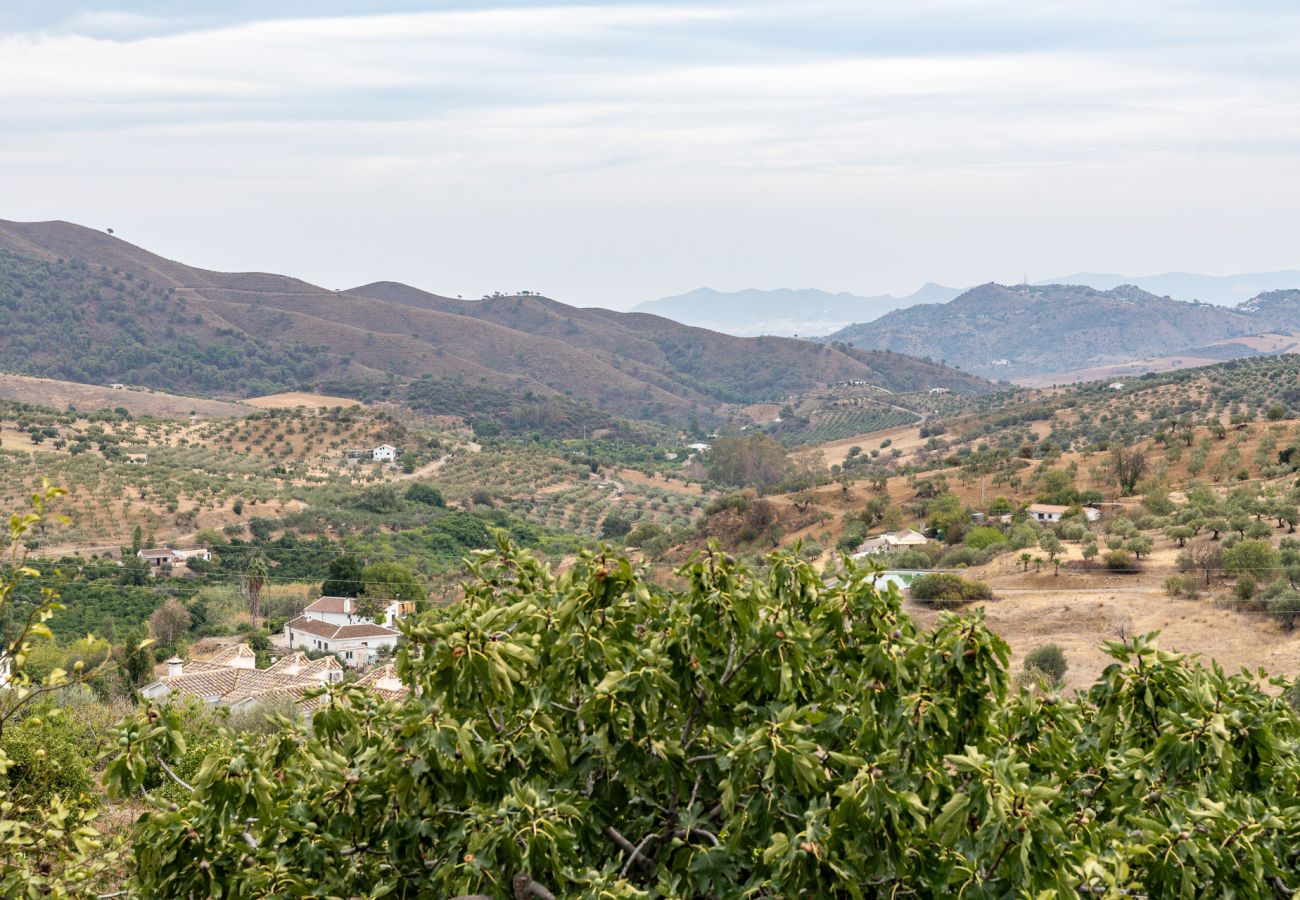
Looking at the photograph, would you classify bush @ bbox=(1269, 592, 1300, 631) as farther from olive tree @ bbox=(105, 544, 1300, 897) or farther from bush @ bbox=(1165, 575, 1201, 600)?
olive tree @ bbox=(105, 544, 1300, 897)

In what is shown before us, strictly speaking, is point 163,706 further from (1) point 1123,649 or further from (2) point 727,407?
(2) point 727,407

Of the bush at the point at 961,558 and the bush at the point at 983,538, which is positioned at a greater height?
Result: the bush at the point at 983,538

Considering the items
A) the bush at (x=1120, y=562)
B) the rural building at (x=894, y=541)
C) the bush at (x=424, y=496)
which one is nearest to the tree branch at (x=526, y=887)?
the bush at (x=1120, y=562)

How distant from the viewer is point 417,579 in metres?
41.1

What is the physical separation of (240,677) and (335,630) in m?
7.97

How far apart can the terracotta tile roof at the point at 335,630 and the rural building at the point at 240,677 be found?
3179mm

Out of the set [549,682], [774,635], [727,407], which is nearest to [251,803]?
[549,682]

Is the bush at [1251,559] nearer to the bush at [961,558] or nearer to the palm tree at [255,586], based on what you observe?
the bush at [961,558]

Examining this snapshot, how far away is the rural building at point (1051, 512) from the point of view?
3716 cm

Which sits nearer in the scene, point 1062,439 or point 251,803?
point 251,803

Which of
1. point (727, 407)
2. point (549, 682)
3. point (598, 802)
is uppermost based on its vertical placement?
point (549, 682)

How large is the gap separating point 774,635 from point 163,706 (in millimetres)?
2757

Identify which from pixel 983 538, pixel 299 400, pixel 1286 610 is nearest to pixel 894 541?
pixel 983 538

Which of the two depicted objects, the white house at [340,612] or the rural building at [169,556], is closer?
the white house at [340,612]
